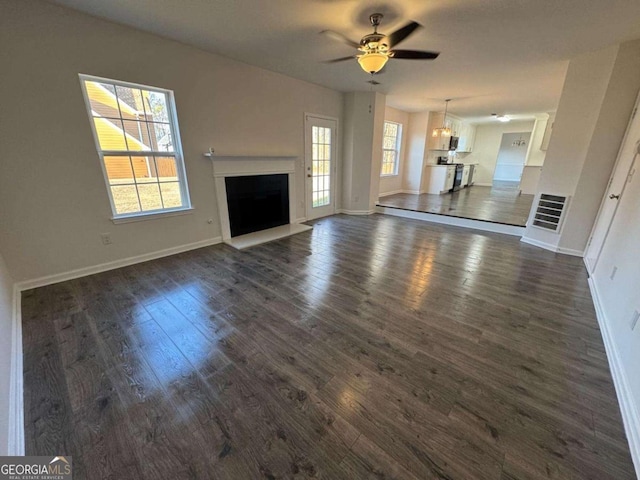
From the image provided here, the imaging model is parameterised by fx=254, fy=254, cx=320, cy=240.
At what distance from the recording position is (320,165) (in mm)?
5711

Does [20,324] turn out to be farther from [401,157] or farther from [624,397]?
[401,157]

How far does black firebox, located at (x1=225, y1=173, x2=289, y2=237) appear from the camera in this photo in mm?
4230

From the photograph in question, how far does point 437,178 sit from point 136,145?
8093mm

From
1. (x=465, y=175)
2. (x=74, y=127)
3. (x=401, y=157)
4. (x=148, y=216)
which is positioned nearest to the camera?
(x=74, y=127)

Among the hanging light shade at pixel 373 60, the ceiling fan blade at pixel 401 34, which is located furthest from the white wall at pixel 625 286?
the hanging light shade at pixel 373 60

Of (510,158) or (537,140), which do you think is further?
(510,158)

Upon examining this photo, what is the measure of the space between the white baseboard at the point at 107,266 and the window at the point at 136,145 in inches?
22.4

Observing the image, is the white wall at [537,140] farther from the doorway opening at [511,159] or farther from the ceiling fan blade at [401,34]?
the ceiling fan blade at [401,34]

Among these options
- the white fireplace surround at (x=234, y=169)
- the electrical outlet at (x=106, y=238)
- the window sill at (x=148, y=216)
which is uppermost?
the white fireplace surround at (x=234, y=169)

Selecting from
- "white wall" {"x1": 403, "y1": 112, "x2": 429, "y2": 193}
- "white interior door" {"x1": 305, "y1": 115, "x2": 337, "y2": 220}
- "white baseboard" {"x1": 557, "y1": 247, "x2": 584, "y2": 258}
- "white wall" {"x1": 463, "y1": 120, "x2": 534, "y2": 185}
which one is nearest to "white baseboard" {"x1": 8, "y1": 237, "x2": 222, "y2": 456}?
"white interior door" {"x1": 305, "y1": 115, "x2": 337, "y2": 220}

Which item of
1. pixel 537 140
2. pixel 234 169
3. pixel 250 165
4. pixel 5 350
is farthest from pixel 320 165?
pixel 537 140

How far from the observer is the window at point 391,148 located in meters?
7.67

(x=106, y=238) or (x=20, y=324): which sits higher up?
(x=106, y=238)

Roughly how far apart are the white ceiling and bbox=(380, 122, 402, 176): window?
3.30m
